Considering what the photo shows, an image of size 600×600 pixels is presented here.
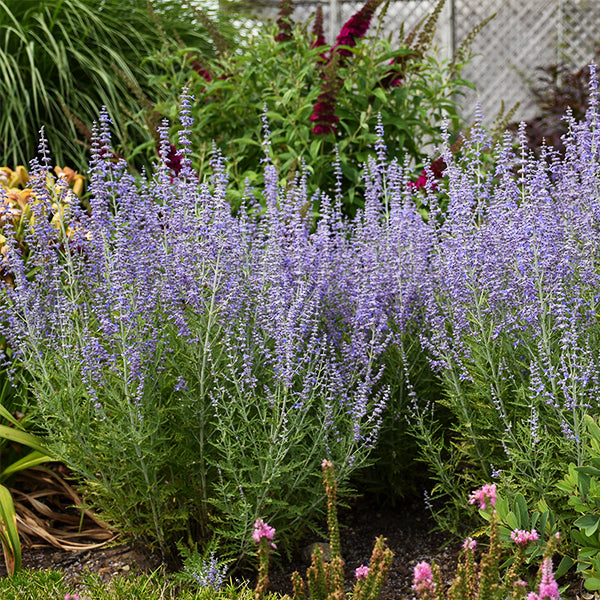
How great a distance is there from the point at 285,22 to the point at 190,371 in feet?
13.7

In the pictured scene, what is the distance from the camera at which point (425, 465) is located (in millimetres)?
4051

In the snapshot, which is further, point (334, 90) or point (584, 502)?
point (334, 90)

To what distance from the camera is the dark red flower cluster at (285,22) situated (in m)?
6.30

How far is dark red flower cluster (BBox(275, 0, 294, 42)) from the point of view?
6.30 metres

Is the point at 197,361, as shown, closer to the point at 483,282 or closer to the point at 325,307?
the point at 325,307

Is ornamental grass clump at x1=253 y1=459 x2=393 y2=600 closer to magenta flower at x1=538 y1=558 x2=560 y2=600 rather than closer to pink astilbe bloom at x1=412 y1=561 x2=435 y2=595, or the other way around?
pink astilbe bloom at x1=412 y1=561 x2=435 y2=595

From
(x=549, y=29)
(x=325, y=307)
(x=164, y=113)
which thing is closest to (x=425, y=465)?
(x=325, y=307)

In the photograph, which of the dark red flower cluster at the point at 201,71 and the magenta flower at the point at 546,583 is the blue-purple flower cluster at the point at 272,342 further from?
the dark red flower cluster at the point at 201,71

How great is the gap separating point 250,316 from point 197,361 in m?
0.49

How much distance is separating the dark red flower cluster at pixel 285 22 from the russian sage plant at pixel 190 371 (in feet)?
10.8

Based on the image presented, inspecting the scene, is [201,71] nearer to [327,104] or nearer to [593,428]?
[327,104]

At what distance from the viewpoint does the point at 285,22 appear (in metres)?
6.32

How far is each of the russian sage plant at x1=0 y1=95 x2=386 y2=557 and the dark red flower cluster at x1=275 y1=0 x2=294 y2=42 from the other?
10.8 feet

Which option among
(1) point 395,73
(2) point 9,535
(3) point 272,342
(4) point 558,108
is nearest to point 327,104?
(1) point 395,73
